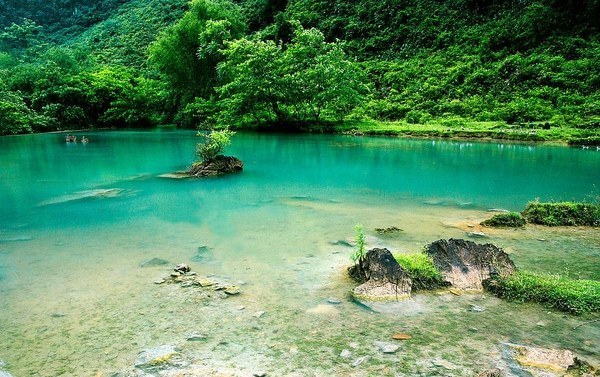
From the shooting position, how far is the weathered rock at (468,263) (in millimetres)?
6277

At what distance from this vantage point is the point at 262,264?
7285 millimetres

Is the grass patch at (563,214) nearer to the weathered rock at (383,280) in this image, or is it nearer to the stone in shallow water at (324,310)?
the weathered rock at (383,280)

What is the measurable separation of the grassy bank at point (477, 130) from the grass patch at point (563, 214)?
672 inches

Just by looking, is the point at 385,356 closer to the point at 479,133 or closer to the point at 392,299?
the point at 392,299

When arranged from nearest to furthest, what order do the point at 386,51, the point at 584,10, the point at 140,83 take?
the point at 584,10 < the point at 386,51 < the point at 140,83

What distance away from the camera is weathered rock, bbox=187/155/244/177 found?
16594 mm

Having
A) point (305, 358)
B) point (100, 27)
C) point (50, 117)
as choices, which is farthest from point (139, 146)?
point (100, 27)

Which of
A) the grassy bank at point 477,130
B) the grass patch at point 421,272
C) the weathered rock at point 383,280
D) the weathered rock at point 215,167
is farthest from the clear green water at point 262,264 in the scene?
the grassy bank at point 477,130

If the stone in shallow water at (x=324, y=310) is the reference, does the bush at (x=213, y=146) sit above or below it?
above

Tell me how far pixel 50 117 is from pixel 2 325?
4308 centimetres

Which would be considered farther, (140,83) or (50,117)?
(140,83)

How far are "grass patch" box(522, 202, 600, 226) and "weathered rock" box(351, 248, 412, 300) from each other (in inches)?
206

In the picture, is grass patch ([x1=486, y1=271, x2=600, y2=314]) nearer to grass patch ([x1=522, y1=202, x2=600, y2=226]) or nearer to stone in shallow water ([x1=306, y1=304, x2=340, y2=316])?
stone in shallow water ([x1=306, y1=304, x2=340, y2=316])

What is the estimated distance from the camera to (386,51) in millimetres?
47406
